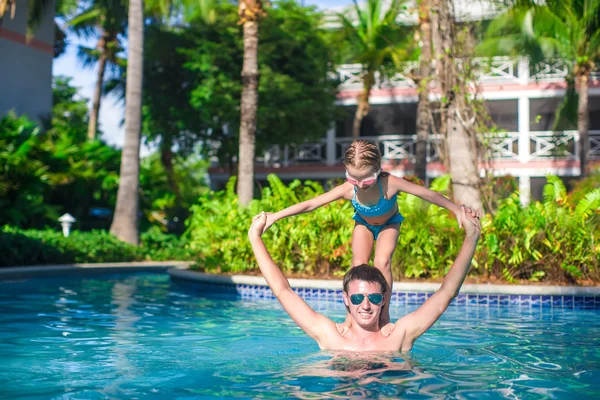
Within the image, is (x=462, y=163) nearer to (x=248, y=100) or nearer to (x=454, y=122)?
(x=454, y=122)

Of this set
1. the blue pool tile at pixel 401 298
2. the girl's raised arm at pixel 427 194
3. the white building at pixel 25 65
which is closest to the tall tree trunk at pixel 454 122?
the blue pool tile at pixel 401 298

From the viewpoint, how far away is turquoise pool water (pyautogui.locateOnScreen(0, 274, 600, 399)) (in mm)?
4738

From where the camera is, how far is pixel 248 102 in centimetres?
1664

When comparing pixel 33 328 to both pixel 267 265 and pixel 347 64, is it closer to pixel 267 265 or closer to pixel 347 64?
pixel 267 265

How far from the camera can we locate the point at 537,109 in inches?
1312

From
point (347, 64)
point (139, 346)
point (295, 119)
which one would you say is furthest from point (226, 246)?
point (347, 64)

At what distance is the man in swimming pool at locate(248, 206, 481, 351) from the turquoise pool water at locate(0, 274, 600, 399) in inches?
7.0

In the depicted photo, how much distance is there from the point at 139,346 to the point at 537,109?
1166 inches

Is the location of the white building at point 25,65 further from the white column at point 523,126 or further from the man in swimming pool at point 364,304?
the man in swimming pool at point 364,304

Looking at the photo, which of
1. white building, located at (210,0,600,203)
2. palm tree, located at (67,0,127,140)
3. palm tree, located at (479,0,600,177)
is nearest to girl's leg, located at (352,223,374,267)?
palm tree, located at (479,0,600,177)

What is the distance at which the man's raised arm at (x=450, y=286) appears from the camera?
13.2ft

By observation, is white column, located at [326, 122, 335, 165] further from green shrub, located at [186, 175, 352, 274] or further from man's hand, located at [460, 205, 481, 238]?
man's hand, located at [460, 205, 481, 238]

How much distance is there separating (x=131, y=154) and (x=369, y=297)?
50.1ft

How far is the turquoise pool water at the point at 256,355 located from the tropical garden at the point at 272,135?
1.45 metres
